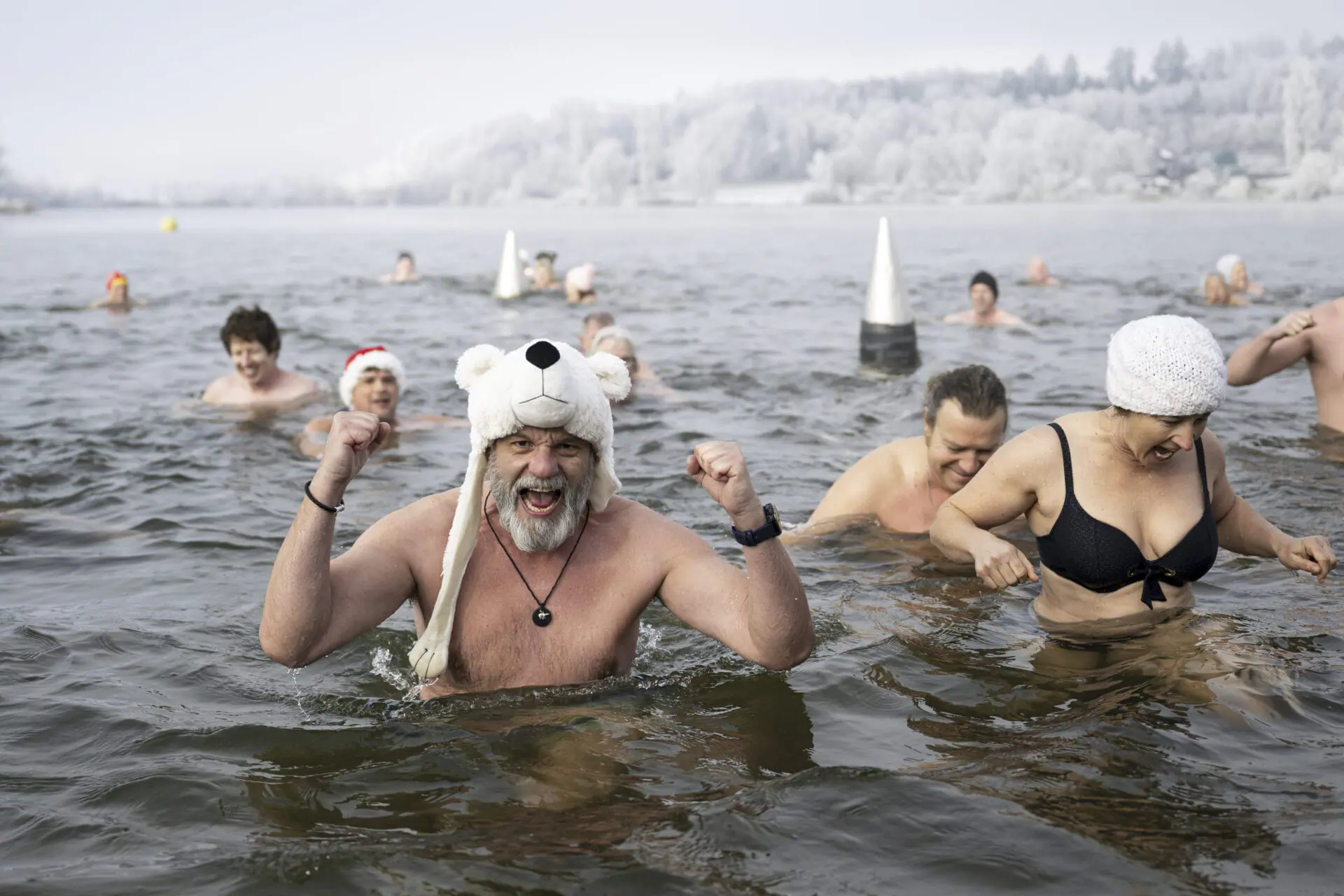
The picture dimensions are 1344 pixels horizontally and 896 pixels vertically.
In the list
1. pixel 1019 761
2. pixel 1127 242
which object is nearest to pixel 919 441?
pixel 1019 761

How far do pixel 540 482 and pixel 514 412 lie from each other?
0.83ft

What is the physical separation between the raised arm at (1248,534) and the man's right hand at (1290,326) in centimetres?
229

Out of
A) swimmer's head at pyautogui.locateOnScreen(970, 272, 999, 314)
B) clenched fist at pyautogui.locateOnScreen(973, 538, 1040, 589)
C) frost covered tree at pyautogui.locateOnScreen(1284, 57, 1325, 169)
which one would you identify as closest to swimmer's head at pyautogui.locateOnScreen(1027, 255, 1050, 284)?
swimmer's head at pyautogui.locateOnScreen(970, 272, 999, 314)

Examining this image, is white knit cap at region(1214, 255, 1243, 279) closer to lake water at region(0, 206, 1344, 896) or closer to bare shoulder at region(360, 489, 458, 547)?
lake water at region(0, 206, 1344, 896)

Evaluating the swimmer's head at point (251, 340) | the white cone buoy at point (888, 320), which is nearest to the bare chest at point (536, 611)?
the swimmer's head at point (251, 340)

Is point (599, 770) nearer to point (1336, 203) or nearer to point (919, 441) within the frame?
point (919, 441)

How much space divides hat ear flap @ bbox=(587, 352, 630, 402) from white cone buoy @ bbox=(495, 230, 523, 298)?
18.0 meters

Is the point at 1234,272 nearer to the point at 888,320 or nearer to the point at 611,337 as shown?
the point at 888,320

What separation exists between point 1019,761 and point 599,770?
4.51 ft

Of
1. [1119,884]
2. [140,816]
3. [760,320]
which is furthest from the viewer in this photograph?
[760,320]

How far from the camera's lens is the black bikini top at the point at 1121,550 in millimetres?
5227

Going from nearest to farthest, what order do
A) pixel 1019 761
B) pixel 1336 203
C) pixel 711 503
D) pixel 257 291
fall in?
pixel 1019 761, pixel 711 503, pixel 257 291, pixel 1336 203

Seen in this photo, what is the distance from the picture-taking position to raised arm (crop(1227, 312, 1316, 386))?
7.47m

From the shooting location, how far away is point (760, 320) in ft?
66.8
